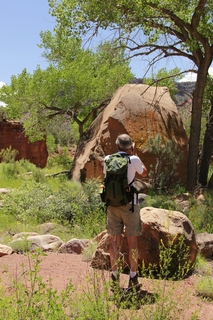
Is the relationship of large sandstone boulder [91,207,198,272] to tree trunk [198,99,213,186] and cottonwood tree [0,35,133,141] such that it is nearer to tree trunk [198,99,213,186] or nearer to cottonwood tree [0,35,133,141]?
tree trunk [198,99,213,186]

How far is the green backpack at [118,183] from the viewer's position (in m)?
4.82

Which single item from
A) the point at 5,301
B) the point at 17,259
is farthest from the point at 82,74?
the point at 5,301

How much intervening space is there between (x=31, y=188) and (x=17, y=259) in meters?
5.17

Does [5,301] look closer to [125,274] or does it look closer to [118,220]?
[118,220]

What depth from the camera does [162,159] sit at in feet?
41.9

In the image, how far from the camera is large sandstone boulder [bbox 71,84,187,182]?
13.1m

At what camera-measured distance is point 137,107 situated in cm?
1344

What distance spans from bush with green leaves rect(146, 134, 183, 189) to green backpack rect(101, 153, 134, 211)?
7.64 meters

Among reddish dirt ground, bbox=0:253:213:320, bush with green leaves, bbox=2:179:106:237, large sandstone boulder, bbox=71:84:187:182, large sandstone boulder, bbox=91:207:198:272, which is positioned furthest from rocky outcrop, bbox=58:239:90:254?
large sandstone boulder, bbox=71:84:187:182

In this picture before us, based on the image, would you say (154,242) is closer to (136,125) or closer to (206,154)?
(136,125)

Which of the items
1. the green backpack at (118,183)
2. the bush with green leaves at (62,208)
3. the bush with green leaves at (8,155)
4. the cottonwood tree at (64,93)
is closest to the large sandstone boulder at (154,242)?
the green backpack at (118,183)

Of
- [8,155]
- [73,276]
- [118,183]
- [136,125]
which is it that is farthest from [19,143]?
[118,183]

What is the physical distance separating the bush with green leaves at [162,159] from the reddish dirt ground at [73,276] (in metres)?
6.45

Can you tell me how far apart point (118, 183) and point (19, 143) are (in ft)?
88.3
